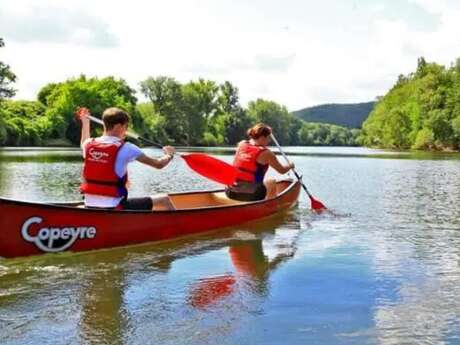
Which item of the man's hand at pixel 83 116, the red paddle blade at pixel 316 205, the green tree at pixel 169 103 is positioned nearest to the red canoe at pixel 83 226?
the man's hand at pixel 83 116

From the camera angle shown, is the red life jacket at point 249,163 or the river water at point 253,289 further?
the red life jacket at point 249,163

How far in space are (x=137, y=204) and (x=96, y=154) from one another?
1260mm

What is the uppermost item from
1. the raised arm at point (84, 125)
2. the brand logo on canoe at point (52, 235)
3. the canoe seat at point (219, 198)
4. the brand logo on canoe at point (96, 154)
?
the raised arm at point (84, 125)

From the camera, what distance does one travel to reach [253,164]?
11.8 meters

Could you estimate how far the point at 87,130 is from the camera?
9297 millimetres

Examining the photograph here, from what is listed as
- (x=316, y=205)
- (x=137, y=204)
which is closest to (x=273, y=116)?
(x=316, y=205)

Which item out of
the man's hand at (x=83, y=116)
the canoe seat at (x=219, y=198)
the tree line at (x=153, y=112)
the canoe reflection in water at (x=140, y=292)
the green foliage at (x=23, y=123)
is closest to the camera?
the canoe reflection in water at (x=140, y=292)

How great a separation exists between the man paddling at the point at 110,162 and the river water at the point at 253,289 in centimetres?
76

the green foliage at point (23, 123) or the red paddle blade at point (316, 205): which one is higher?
the green foliage at point (23, 123)

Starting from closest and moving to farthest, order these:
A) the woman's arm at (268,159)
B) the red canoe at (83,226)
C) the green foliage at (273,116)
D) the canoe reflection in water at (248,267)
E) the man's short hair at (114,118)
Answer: the canoe reflection in water at (248,267)
the red canoe at (83,226)
the man's short hair at (114,118)
the woman's arm at (268,159)
the green foliage at (273,116)

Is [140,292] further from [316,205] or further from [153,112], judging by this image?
[153,112]

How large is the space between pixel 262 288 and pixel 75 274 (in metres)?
2.24

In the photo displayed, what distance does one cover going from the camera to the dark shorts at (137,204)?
Result: 343 inches

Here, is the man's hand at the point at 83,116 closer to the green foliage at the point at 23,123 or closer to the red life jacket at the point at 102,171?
the red life jacket at the point at 102,171
